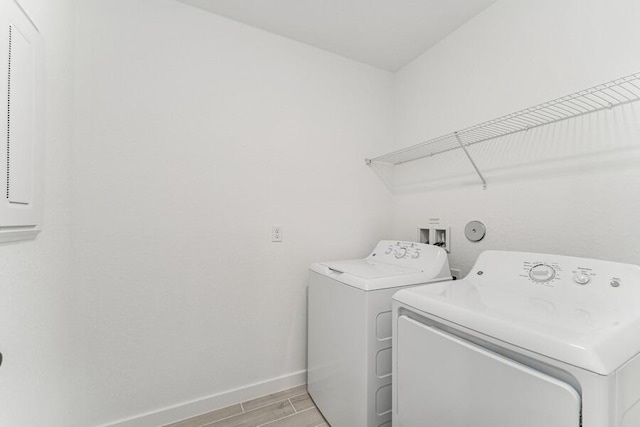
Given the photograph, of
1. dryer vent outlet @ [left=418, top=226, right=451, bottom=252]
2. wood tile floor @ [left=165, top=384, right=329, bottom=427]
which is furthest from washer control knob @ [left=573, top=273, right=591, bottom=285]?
wood tile floor @ [left=165, top=384, right=329, bottom=427]

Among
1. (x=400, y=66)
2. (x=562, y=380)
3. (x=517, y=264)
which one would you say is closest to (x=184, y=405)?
(x=562, y=380)

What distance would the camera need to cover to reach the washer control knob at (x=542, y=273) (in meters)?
1.07

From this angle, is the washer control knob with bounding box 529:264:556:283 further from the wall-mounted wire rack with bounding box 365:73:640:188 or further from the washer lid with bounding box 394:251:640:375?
the wall-mounted wire rack with bounding box 365:73:640:188

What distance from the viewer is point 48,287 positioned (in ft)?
3.61

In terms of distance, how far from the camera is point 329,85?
206 centimetres

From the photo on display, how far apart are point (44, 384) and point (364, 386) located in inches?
52.8

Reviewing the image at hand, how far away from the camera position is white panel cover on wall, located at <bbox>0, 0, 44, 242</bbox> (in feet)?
2.53

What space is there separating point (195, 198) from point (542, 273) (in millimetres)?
1795

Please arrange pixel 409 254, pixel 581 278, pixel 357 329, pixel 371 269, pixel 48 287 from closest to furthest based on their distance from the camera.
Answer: pixel 581 278 → pixel 48 287 → pixel 357 329 → pixel 371 269 → pixel 409 254

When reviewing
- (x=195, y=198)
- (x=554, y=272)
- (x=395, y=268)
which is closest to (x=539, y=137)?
(x=554, y=272)

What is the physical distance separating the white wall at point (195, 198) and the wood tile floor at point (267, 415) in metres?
0.12

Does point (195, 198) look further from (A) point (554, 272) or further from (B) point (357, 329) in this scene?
(A) point (554, 272)

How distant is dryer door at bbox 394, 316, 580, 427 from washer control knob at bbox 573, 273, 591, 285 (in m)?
0.54

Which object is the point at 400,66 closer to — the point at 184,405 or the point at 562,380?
the point at 562,380
